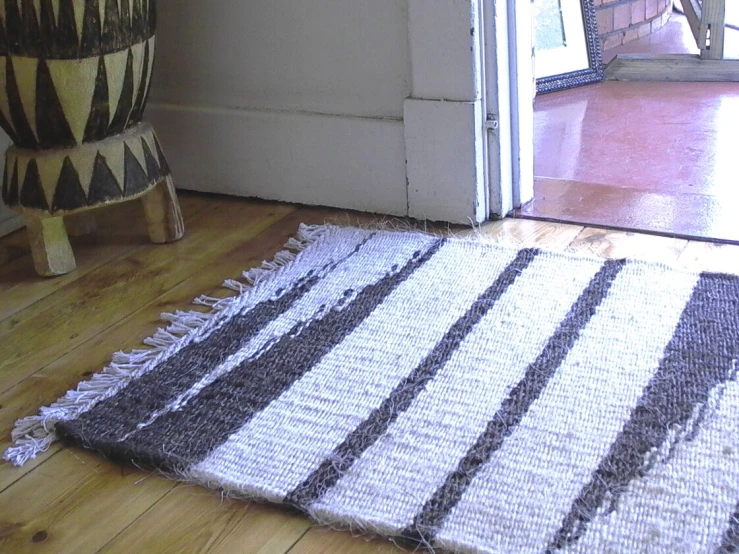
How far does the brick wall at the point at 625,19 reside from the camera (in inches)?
121

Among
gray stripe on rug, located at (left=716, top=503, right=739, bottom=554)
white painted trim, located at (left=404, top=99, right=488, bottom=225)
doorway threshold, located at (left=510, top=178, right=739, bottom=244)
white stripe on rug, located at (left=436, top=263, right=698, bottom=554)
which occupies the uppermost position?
white painted trim, located at (left=404, top=99, right=488, bottom=225)

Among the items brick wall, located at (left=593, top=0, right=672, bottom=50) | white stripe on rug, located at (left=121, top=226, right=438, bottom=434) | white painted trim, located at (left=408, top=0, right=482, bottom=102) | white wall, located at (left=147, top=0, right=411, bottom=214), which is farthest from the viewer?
brick wall, located at (left=593, top=0, right=672, bottom=50)

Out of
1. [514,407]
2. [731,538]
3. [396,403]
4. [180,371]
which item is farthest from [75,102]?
[731,538]

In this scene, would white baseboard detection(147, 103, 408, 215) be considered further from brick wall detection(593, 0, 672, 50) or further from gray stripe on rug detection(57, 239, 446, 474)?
brick wall detection(593, 0, 672, 50)

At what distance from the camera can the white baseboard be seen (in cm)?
173

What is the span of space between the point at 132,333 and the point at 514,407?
63cm

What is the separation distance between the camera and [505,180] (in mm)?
1676

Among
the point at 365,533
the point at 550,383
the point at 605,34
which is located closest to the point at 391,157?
the point at 550,383

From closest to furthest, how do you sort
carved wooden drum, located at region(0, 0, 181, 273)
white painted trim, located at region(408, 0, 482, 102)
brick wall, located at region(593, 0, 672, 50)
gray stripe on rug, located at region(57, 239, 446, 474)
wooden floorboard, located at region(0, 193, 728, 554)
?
wooden floorboard, located at region(0, 193, 728, 554)
gray stripe on rug, located at region(57, 239, 446, 474)
carved wooden drum, located at region(0, 0, 181, 273)
white painted trim, located at region(408, 0, 482, 102)
brick wall, located at region(593, 0, 672, 50)

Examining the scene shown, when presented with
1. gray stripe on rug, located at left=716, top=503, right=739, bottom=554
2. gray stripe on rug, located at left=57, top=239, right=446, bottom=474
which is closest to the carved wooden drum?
gray stripe on rug, located at left=57, top=239, right=446, bottom=474

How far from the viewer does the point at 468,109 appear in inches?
62.7

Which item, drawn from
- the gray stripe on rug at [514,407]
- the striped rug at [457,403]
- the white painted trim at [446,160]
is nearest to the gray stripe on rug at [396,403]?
the striped rug at [457,403]

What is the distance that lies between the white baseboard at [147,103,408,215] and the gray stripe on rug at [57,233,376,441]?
0.33 metres

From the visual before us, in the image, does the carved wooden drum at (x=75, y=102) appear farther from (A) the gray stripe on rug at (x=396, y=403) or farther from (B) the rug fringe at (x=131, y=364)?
(A) the gray stripe on rug at (x=396, y=403)
